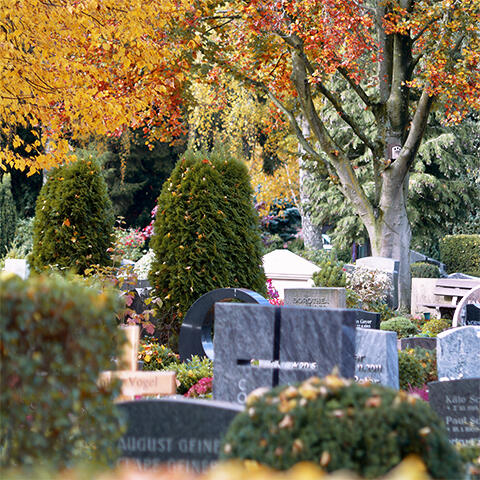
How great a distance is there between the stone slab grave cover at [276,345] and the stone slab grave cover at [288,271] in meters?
11.4

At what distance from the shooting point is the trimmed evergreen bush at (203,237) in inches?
360

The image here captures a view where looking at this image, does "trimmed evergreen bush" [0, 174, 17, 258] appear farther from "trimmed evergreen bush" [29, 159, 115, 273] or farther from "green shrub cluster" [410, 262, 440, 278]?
"trimmed evergreen bush" [29, 159, 115, 273]

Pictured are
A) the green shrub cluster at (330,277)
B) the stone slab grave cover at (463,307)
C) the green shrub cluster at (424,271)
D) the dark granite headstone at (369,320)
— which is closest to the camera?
the dark granite headstone at (369,320)

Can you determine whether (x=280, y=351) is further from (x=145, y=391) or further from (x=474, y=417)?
(x=474, y=417)

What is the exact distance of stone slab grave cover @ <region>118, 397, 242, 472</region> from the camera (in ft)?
11.6

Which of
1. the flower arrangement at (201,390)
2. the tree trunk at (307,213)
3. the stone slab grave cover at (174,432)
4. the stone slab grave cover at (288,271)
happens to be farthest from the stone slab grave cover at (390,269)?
the stone slab grave cover at (174,432)

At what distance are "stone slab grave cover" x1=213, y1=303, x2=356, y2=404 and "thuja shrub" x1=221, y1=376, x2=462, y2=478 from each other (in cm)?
125

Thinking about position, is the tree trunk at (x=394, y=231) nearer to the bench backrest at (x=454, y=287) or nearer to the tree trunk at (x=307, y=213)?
the bench backrest at (x=454, y=287)

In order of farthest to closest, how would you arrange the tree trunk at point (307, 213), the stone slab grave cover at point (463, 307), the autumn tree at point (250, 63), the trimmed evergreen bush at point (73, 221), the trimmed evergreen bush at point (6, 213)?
1. the tree trunk at point (307, 213)
2. the trimmed evergreen bush at point (6, 213)
3. the stone slab grave cover at point (463, 307)
4. the autumn tree at point (250, 63)
5. the trimmed evergreen bush at point (73, 221)

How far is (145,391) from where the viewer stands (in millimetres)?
4715

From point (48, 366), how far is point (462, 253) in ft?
80.5

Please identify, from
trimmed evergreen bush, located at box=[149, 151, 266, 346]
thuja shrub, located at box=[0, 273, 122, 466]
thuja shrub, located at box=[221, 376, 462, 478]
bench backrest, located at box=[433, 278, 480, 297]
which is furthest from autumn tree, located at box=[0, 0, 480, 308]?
thuja shrub, located at box=[221, 376, 462, 478]

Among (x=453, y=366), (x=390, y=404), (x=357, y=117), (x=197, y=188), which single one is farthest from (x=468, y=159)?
(x=390, y=404)

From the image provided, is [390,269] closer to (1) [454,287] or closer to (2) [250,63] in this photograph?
(1) [454,287]
